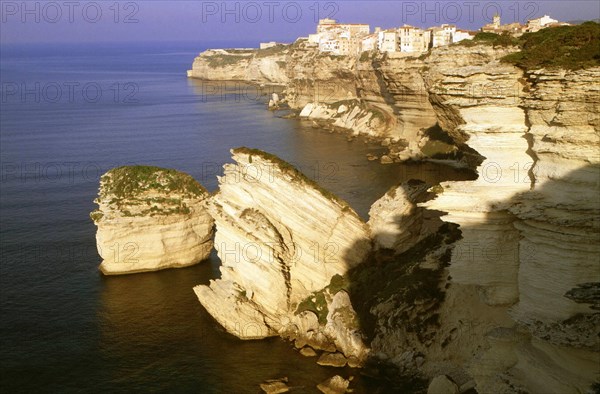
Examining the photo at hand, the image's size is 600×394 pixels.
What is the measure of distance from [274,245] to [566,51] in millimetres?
17125

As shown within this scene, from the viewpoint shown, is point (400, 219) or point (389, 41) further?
point (389, 41)

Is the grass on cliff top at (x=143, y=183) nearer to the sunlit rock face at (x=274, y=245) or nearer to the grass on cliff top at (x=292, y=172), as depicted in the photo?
the sunlit rock face at (x=274, y=245)

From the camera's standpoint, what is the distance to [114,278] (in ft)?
132

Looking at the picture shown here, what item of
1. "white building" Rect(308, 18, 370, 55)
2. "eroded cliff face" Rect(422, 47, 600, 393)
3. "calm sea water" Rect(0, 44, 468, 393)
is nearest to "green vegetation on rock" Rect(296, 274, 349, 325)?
"calm sea water" Rect(0, 44, 468, 393)

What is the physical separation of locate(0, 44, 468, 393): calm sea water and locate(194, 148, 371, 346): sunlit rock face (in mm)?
1645

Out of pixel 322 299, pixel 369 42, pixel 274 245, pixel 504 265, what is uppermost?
pixel 369 42

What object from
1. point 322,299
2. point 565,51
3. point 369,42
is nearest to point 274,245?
point 322,299

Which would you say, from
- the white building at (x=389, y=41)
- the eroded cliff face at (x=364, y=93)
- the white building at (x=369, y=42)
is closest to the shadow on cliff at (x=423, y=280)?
the eroded cliff face at (x=364, y=93)

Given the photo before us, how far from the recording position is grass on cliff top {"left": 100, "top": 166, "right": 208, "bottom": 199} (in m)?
41.3

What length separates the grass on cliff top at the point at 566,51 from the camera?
21.4 meters

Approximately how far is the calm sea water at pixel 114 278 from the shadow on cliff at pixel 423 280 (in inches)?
82.8

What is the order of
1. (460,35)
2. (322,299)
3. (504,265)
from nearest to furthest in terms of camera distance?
(504,265) → (322,299) → (460,35)

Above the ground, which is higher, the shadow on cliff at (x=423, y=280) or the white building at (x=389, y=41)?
the white building at (x=389, y=41)

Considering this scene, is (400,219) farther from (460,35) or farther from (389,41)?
(389,41)
